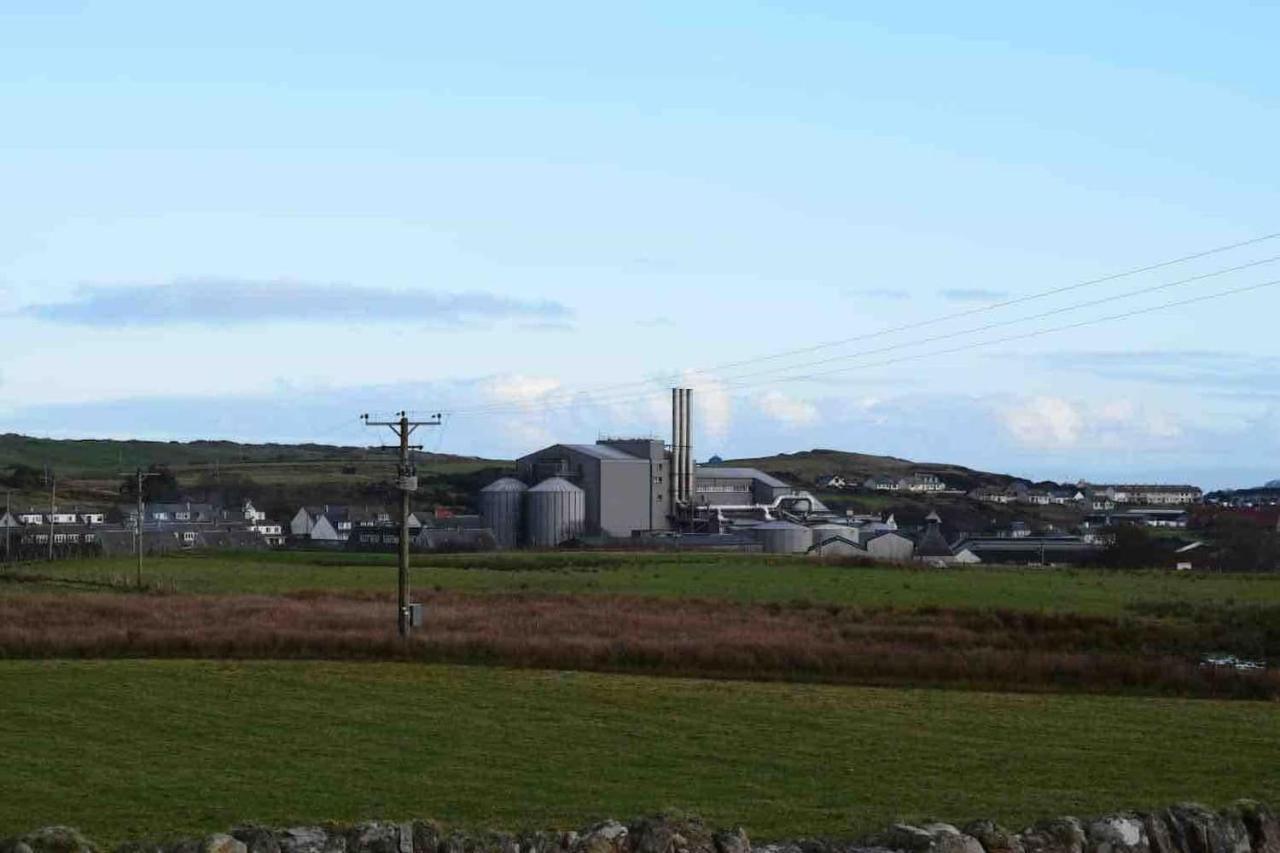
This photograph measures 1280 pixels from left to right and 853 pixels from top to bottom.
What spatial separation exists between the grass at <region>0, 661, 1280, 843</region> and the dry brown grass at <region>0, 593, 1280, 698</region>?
391cm

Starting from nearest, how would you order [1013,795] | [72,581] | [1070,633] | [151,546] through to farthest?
[1013,795], [1070,633], [72,581], [151,546]

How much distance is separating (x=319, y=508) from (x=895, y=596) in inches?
3814

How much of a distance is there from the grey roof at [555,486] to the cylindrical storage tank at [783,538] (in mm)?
14276

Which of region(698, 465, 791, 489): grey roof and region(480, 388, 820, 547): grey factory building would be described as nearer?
region(480, 388, 820, 547): grey factory building

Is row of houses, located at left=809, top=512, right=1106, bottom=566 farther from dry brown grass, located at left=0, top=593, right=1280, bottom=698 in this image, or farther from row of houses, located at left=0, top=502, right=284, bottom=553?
dry brown grass, located at left=0, top=593, right=1280, bottom=698

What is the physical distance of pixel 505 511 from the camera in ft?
407

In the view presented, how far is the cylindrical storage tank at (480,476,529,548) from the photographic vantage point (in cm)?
12306

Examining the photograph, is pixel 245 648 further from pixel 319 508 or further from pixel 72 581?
pixel 319 508

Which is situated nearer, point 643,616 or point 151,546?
point 643,616

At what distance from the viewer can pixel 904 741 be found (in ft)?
85.2

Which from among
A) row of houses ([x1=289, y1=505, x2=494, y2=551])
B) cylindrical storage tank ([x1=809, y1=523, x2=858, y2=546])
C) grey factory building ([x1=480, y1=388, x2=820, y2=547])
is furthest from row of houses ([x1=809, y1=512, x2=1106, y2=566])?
row of houses ([x1=289, y1=505, x2=494, y2=551])

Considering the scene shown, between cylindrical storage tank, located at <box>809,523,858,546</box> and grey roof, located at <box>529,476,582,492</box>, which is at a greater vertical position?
grey roof, located at <box>529,476,582,492</box>

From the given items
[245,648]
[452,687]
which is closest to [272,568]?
[245,648]

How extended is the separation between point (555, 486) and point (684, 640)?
79080mm
